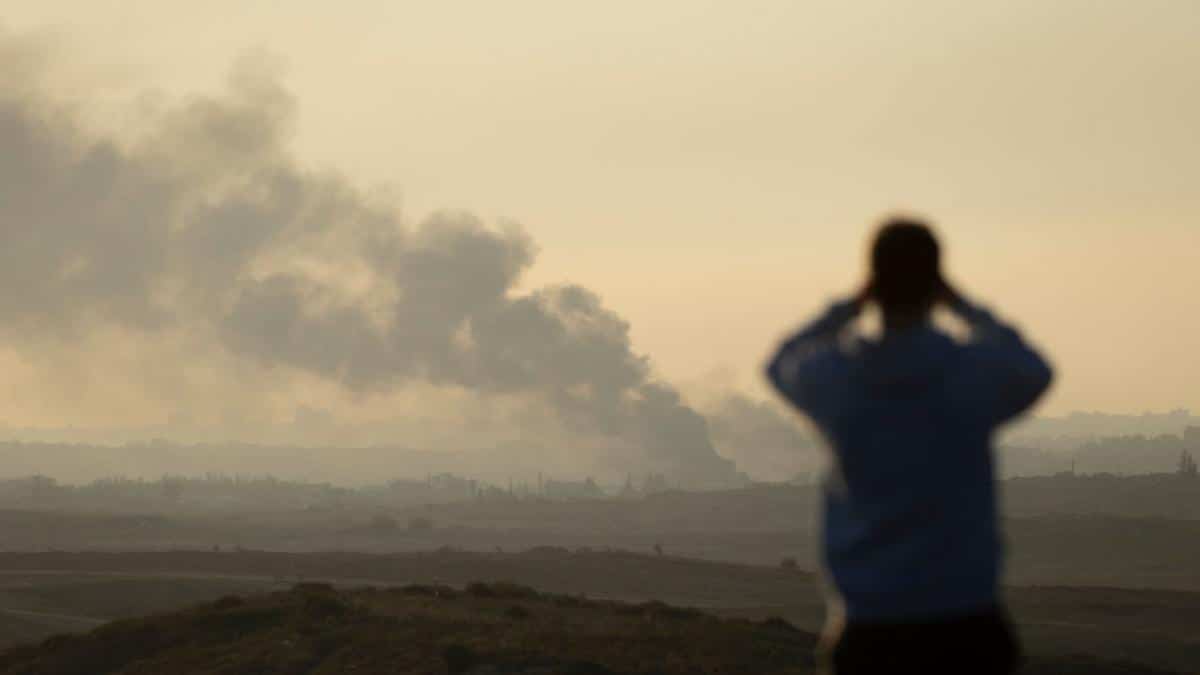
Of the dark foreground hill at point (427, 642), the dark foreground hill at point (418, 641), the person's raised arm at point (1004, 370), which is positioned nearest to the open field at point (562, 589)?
the dark foreground hill at point (427, 642)

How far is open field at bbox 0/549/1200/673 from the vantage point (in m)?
78.4

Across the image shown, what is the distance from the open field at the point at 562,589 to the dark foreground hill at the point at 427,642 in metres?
8.35

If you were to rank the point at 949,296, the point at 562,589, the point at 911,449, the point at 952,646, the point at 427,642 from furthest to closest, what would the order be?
the point at 562,589
the point at 427,642
the point at 949,296
the point at 911,449
the point at 952,646

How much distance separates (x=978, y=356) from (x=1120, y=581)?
148 meters

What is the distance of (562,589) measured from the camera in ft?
414

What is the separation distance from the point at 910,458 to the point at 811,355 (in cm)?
53

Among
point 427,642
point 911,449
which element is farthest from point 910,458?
point 427,642

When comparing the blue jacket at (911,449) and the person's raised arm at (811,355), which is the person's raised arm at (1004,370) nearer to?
the blue jacket at (911,449)

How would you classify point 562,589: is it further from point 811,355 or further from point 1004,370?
point 1004,370

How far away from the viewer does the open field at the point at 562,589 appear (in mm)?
78375

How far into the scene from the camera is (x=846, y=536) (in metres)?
6.84

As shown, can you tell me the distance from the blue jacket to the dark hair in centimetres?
11

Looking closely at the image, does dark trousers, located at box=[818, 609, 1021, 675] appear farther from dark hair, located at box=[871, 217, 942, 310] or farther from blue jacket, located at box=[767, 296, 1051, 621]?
dark hair, located at box=[871, 217, 942, 310]

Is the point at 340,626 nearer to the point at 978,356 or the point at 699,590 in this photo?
the point at 978,356
